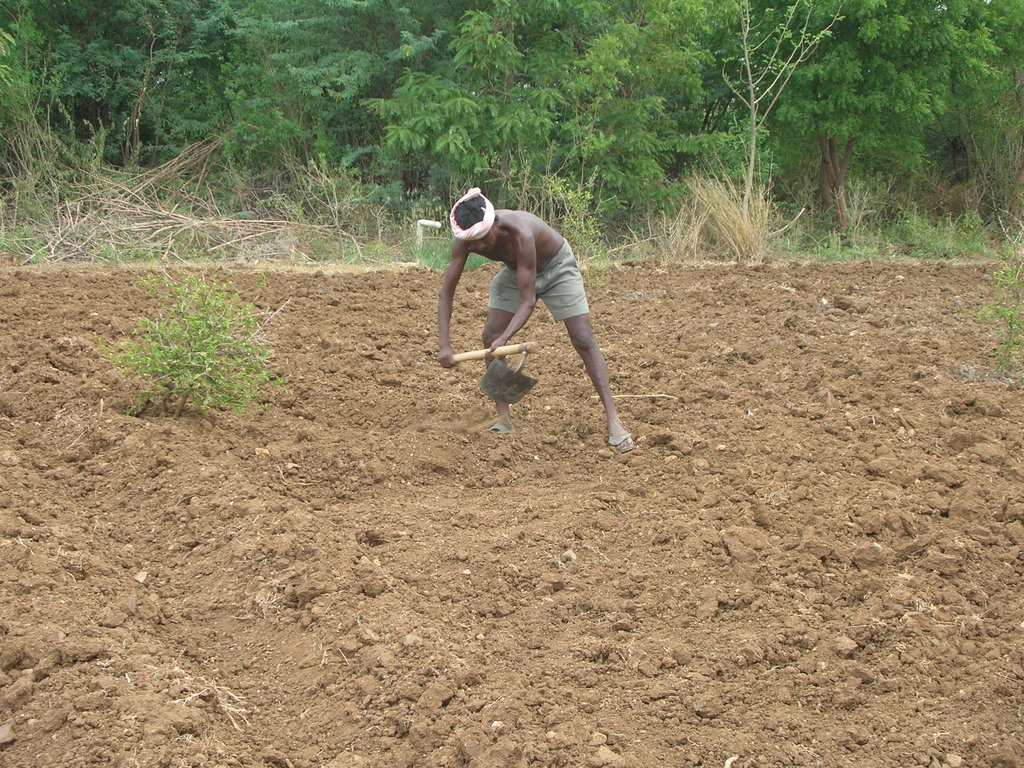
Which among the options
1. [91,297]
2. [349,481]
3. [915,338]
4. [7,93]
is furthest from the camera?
[7,93]

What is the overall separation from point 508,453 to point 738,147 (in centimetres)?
944

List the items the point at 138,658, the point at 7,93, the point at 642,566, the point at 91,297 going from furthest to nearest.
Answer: the point at 7,93 → the point at 91,297 → the point at 642,566 → the point at 138,658

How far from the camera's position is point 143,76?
13.6 meters

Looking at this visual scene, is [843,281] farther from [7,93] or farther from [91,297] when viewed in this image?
[7,93]

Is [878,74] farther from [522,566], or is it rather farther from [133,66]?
[522,566]

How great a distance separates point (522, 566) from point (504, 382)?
1499 mm

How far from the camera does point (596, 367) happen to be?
5348 millimetres

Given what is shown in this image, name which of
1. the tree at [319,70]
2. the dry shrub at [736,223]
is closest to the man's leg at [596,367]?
the dry shrub at [736,223]

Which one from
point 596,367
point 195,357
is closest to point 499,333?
point 596,367

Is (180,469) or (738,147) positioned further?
(738,147)

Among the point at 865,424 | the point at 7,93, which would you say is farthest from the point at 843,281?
the point at 7,93

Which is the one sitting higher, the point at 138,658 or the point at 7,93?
the point at 7,93

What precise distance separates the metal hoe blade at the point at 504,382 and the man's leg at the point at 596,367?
32 cm

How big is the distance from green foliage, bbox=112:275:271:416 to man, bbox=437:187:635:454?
1.14 meters
